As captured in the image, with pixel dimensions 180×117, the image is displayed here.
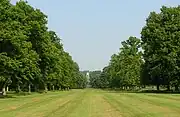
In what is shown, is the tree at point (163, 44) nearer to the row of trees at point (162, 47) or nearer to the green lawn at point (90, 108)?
the row of trees at point (162, 47)

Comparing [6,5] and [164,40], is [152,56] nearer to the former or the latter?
[164,40]

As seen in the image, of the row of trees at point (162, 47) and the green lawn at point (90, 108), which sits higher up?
the row of trees at point (162, 47)

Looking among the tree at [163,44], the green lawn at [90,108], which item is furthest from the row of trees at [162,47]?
the green lawn at [90,108]

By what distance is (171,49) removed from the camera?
236 feet

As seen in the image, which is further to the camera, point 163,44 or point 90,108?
point 163,44

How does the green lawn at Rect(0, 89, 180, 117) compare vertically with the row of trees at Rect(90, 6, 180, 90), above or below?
below

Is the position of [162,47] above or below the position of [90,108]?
above

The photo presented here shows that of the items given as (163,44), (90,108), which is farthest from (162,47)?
(90,108)

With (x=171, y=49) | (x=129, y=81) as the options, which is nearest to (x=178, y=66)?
(x=171, y=49)

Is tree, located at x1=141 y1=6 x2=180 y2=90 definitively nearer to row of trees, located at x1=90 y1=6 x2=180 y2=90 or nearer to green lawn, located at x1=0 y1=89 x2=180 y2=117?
row of trees, located at x1=90 y1=6 x2=180 y2=90

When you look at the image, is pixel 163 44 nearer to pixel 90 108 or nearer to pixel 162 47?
pixel 162 47

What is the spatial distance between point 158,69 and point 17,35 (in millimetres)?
31782

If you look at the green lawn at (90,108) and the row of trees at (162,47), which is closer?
the green lawn at (90,108)

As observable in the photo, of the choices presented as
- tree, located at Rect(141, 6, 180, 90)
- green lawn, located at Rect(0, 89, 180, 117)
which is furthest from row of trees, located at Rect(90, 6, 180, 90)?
green lawn, located at Rect(0, 89, 180, 117)
